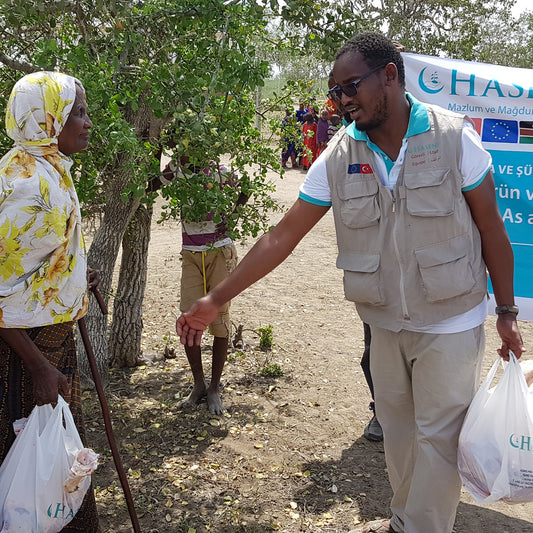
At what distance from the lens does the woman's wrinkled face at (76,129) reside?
251cm

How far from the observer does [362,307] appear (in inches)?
109

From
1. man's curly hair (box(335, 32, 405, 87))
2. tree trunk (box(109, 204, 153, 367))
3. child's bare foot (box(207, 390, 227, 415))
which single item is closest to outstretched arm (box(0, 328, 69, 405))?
man's curly hair (box(335, 32, 405, 87))

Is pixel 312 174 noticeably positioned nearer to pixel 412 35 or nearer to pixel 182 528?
pixel 182 528

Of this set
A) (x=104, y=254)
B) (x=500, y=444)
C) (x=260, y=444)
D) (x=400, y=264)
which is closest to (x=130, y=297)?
(x=104, y=254)

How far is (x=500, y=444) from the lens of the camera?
8.02 ft

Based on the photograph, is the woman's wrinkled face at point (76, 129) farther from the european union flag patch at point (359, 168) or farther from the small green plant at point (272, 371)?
the small green plant at point (272, 371)

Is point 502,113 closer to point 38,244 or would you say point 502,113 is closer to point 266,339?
point 266,339

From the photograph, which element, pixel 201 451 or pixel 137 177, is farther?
pixel 201 451

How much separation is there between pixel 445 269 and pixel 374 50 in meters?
0.87

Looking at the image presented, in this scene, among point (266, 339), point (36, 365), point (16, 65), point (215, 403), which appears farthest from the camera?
point (266, 339)

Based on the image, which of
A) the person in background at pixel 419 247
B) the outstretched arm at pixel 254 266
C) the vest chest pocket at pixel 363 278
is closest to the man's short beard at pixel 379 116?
the person in background at pixel 419 247

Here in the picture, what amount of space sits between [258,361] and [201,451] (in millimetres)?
1396

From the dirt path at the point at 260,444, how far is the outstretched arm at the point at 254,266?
1.12 metres

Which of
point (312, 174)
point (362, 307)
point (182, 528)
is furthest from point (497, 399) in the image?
point (182, 528)
